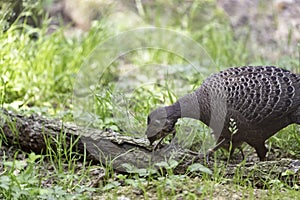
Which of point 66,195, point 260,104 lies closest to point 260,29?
point 260,104

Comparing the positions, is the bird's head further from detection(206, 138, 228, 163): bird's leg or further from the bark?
detection(206, 138, 228, 163): bird's leg

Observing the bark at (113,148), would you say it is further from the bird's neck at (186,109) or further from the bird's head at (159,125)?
the bird's neck at (186,109)

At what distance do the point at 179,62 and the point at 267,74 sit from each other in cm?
305

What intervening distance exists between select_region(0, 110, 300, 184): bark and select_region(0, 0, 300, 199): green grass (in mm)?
72

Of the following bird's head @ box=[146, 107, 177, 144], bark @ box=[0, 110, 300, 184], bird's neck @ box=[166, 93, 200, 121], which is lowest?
bark @ box=[0, 110, 300, 184]

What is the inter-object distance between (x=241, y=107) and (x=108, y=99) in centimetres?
127

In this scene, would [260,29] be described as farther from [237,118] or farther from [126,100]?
[237,118]

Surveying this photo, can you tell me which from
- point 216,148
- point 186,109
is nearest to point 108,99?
point 186,109

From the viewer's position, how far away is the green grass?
3730 millimetres

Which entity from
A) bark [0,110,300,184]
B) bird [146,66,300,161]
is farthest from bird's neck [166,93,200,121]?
bark [0,110,300,184]

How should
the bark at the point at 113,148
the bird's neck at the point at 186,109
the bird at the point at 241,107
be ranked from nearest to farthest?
1. the bark at the point at 113,148
2. the bird at the point at 241,107
3. the bird's neck at the point at 186,109

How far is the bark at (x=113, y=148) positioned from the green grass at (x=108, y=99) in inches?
2.8

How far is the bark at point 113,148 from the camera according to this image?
4.12 m

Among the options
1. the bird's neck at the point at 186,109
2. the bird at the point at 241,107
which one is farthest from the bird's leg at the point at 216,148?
the bird's neck at the point at 186,109
